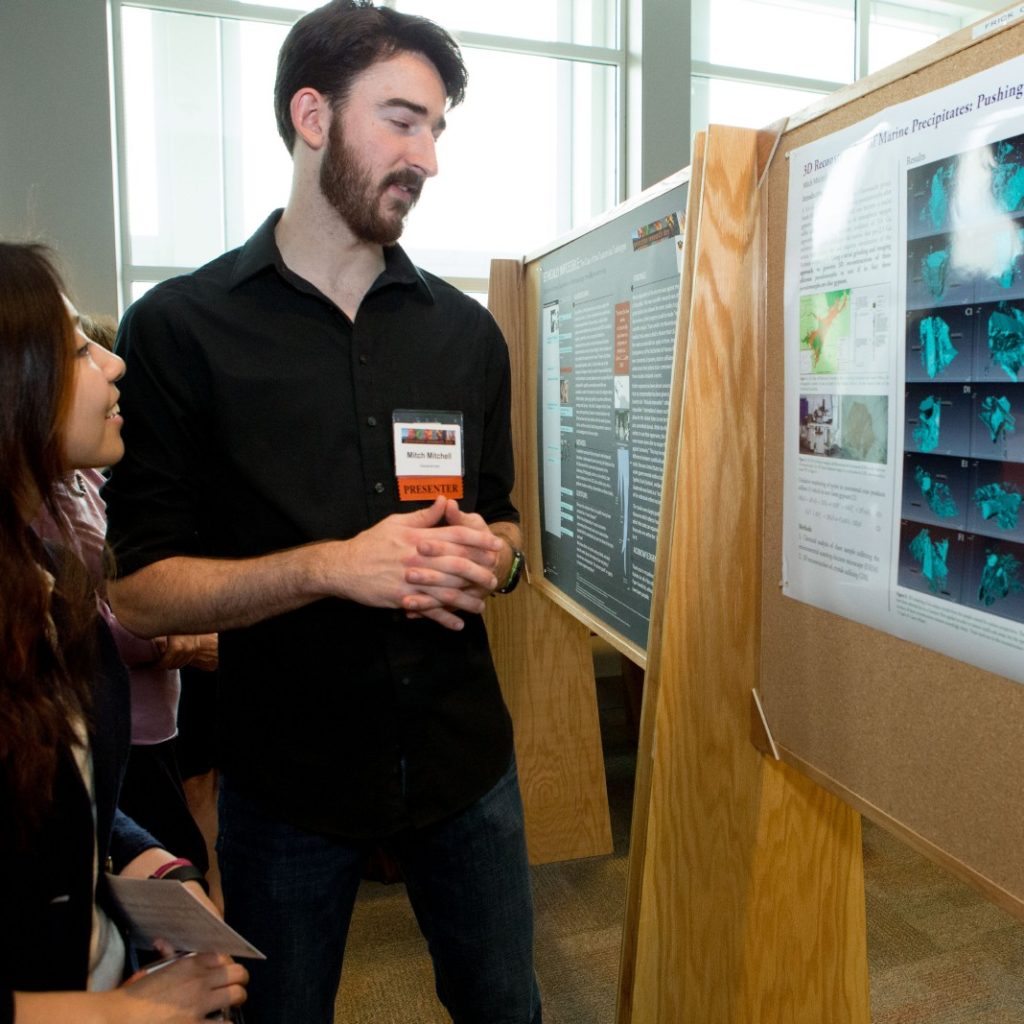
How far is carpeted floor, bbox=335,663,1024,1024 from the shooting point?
2.07 metres

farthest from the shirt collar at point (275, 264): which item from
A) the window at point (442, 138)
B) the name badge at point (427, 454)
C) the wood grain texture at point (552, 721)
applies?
the window at point (442, 138)

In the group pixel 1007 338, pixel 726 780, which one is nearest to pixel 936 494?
pixel 1007 338

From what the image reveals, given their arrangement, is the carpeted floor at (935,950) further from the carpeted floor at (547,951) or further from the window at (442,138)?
the window at (442,138)

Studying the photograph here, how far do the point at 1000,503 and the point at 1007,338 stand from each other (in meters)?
0.16

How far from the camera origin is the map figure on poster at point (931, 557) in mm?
920

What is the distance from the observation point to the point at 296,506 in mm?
1218

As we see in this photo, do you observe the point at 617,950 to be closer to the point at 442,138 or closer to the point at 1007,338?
the point at 1007,338

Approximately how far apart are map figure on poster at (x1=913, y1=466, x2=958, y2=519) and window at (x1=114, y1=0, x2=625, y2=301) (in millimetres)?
3890

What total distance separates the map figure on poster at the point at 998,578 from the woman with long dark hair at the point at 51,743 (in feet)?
2.75

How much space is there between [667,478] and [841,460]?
30 cm

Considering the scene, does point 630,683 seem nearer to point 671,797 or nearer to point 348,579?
point 671,797

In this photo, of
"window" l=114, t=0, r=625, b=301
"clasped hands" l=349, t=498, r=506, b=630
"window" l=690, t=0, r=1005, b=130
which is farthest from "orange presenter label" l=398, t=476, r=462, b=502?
"window" l=690, t=0, r=1005, b=130

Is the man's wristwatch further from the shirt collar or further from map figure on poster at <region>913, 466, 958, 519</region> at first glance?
map figure on poster at <region>913, 466, 958, 519</region>

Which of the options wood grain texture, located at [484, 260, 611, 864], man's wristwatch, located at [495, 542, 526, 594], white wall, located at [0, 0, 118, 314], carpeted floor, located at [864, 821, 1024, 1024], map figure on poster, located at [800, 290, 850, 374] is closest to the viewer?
map figure on poster, located at [800, 290, 850, 374]
